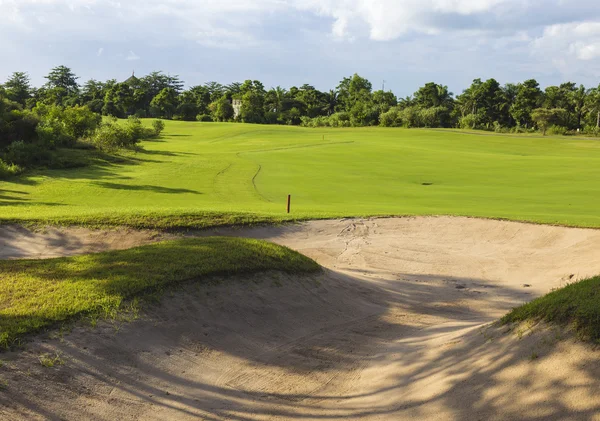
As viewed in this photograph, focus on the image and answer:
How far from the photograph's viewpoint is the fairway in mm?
20516

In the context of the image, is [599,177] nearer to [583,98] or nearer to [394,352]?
[394,352]

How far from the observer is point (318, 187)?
29828 mm

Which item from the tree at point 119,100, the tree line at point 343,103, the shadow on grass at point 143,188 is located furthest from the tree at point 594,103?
the tree at point 119,100

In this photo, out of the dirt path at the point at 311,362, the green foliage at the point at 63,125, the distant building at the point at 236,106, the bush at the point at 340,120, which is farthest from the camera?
the distant building at the point at 236,106

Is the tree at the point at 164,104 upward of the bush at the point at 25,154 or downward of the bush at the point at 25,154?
upward

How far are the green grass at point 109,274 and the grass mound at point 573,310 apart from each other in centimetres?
489

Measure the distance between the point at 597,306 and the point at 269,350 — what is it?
4487 mm

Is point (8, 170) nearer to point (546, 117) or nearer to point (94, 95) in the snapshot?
point (546, 117)

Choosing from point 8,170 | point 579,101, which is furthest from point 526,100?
point 8,170

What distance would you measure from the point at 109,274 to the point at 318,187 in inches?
827

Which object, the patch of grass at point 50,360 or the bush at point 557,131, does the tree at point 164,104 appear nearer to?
the bush at point 557,131

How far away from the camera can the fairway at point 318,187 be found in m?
20.5

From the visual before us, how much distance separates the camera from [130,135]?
159ft

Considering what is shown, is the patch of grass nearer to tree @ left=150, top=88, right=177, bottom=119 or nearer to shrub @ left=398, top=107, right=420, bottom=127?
shrub @ left=398, top=107, right=420, bottom=127
